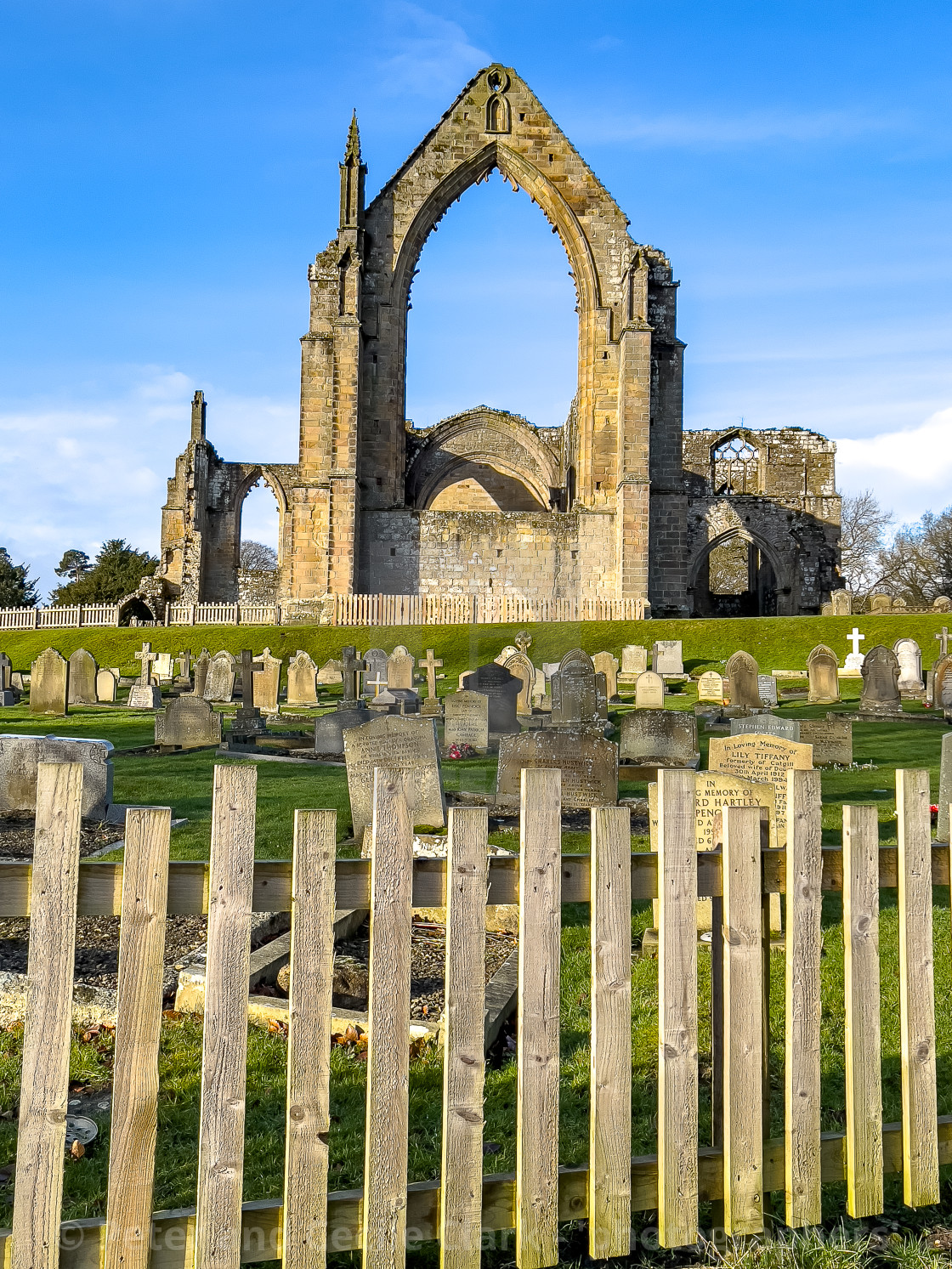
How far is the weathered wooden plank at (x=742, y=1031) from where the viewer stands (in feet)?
7.83

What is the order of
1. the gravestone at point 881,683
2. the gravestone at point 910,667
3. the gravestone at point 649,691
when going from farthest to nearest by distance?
the gravestone at point 910,667
the gravestone at point 649,691
the gravestone at point 881,683

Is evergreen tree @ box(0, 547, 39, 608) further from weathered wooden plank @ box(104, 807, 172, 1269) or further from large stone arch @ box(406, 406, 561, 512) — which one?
weathered wooden plank @ box(104, 807, 172, 1269)

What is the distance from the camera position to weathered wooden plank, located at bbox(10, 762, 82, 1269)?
6.61ft

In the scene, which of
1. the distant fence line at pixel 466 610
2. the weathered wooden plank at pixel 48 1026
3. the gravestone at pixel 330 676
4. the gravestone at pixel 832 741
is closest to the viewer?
the weathered wooden plank at pixel 48 1026

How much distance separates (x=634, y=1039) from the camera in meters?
3.72

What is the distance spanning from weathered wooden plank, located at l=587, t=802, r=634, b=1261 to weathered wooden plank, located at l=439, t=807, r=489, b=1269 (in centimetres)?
28

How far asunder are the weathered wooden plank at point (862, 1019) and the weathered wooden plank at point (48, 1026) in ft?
6.13

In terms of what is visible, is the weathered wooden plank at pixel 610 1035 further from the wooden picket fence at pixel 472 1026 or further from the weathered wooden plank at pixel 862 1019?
the weathered wooden plank at pixel 862 1019

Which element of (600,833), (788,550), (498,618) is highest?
(788,550)

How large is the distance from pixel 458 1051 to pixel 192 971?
2.26 meters

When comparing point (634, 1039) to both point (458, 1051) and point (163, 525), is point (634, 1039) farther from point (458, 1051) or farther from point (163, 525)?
point (163, 525)

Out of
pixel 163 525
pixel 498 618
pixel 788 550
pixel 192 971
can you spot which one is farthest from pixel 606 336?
pixel 192 971

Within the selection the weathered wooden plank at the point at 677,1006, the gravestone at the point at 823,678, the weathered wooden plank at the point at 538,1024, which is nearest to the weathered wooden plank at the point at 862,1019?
the weathered wooden plank at the point at 677,1006

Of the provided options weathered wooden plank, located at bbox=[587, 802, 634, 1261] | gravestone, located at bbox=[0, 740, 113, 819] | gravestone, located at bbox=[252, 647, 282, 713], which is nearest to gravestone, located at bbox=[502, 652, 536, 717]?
gravestone, located at bbox=[252, 647, 282, 713]
